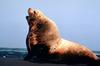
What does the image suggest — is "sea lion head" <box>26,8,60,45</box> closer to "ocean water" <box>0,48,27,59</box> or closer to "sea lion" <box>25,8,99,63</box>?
"sea lion" <box>25,8,99,63</box>

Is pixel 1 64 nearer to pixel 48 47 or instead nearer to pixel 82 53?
pixel 48 47

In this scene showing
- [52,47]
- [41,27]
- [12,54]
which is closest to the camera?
[52,47]

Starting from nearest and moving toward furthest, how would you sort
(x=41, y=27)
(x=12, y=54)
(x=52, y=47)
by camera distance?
(x=52, y=47), (x=41, y=27), (x=12, y=54)

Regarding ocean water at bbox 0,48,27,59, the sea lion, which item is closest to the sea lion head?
the sea lion

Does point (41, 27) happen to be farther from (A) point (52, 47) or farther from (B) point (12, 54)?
(B) point (12, 54)

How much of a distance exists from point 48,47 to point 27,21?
6.48ft

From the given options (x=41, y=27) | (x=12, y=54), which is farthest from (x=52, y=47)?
(x=12, y=54)

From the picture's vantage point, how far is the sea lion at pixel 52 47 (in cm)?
1560

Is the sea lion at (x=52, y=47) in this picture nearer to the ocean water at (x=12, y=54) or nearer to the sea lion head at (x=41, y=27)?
the sea lion head at (x=41, y=27)

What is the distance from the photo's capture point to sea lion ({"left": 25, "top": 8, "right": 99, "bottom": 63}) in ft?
51.2

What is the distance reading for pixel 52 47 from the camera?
51.6 ft

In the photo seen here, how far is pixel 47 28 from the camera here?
53.1 ft

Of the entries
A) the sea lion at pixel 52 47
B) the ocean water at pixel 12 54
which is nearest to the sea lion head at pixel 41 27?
the sea lion at pixel 52 47

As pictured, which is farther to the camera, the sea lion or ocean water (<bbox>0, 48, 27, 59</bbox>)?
ocean water (<bbox>0, 48, 27, 59</bbox>)
